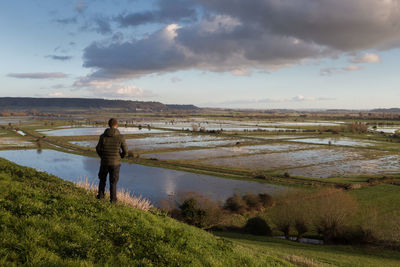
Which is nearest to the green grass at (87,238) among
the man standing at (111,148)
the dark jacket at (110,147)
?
the man standing at (111,148)

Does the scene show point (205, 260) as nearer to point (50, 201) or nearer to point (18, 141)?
point (50, 201)

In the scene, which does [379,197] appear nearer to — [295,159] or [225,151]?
[295,159]

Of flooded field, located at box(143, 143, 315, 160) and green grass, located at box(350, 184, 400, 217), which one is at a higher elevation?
flooded field, located at box(143, 143, 315, 160)

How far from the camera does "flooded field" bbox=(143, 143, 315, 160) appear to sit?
78.6 meters

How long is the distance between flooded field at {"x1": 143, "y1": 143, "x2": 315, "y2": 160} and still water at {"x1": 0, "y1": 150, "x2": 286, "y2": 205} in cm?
1349

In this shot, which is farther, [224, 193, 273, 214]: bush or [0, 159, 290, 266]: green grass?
[224, 193, 273, 214]: bush

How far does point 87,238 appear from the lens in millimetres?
7828

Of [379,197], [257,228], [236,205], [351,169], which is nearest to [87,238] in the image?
[257,228]

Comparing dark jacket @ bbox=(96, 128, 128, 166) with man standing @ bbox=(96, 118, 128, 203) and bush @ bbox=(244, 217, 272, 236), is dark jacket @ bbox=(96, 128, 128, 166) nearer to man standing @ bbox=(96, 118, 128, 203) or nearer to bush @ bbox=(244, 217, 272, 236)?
man standing @ bbox=(96, 118, 128, 203)

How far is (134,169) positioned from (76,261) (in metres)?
59.3

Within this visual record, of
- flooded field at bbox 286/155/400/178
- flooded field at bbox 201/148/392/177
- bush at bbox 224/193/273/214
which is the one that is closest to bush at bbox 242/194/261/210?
bush at bbox 224/193/273/214

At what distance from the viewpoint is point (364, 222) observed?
3522 centimetres

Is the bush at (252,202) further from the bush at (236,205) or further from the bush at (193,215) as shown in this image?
the bush at (193,215)

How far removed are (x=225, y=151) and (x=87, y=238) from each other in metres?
81.1
